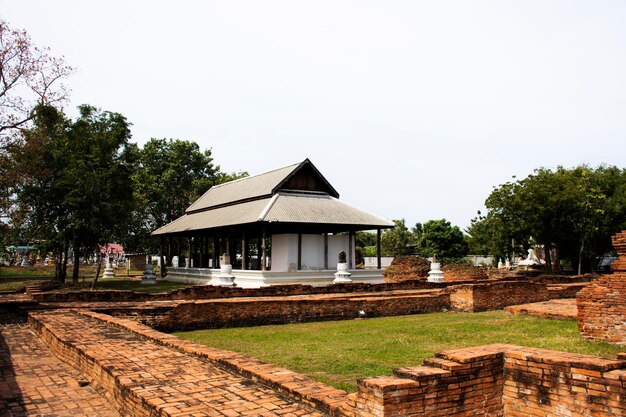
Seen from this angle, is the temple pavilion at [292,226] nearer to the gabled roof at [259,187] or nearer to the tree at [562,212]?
the gabled roof at [259,187]

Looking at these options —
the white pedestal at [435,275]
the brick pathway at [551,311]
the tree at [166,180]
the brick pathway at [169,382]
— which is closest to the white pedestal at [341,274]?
the white pedestal at [435,275]

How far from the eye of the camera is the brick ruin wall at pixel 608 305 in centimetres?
810

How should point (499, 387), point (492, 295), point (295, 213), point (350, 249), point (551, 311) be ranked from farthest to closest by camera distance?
point (350, 249) → point (295, 213) → point (492, 295) → point (551, 311) → point (499, 387)

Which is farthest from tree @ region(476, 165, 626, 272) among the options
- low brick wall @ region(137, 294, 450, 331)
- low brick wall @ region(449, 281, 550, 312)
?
low brick wall @ region(137, 294, 450, 331)

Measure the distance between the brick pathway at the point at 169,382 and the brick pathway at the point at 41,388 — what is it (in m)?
0.22

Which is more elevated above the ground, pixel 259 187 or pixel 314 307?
pixel 259 187

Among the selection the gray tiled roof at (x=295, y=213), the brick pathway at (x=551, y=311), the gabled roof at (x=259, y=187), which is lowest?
the brick pathway at (x=551, y=311)

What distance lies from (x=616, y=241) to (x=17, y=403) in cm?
853

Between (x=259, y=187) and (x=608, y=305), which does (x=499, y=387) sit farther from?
(x=259, y=187)

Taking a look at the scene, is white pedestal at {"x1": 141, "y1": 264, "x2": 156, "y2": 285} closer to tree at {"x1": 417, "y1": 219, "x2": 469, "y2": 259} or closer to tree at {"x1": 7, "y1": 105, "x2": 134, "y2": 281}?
tree at {"x1": 7, "y1": 105, "x2": 134, "y2": 281}

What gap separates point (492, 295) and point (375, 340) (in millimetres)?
6470

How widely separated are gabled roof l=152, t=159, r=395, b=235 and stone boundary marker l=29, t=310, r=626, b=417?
1594cm

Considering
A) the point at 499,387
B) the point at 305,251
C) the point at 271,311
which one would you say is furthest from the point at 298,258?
the point at 499,387

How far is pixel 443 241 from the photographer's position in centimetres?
4500
